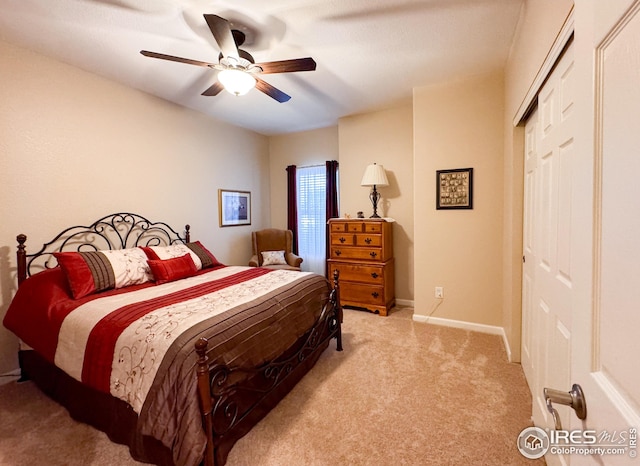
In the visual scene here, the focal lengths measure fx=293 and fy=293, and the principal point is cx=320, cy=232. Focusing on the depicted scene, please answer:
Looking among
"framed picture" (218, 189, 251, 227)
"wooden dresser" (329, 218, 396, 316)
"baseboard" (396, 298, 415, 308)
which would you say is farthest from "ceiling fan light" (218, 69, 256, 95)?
"baseboard" (396, 298, 415, 308)

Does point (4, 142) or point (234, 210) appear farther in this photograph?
point (234, 210)

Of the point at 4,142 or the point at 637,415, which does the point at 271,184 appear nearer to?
the point at 4,142

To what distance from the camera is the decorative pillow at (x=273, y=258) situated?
446cm

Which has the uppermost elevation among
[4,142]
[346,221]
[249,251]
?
[4,142]

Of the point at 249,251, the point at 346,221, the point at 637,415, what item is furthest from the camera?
the point at 249,251

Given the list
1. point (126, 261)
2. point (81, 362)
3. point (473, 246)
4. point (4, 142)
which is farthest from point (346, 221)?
point (4, 142)

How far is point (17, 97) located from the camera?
7.80 ft

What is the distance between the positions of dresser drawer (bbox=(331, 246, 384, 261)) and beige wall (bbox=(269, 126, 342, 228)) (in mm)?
1550

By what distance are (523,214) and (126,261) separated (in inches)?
133

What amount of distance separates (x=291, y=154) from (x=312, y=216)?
115 centimetres

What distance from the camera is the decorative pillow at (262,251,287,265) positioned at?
14.6 feet

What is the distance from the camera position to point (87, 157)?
2.82m

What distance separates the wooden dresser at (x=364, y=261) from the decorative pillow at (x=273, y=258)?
864mm

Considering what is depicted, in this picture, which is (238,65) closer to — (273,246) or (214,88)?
(214,88)
